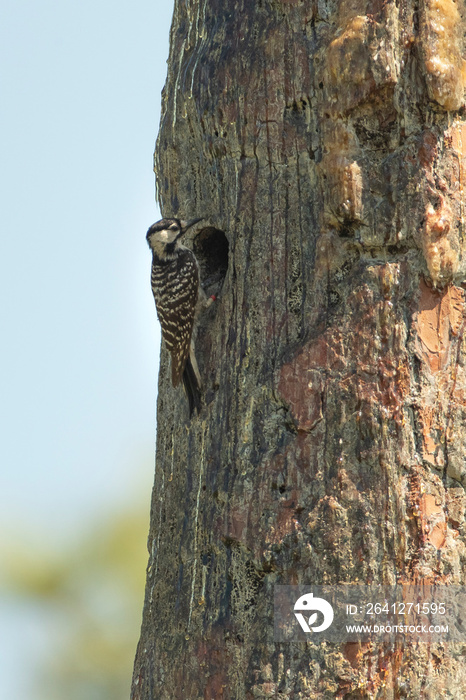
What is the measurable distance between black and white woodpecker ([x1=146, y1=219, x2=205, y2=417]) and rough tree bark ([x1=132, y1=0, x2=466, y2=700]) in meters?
0.13

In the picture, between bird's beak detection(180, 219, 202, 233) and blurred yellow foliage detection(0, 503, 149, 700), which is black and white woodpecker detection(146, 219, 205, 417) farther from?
blurred yellow foliage detection(0, 503, 149, 700)

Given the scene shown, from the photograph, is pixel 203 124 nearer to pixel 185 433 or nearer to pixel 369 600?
pixel 185 433

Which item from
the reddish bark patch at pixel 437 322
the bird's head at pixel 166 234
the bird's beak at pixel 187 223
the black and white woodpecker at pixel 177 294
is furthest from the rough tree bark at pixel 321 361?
the bird's head at pixel 166 234

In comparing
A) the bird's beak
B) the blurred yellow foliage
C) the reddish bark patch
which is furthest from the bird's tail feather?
A: the blurred yellow foliage

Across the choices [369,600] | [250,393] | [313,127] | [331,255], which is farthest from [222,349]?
[369,600]

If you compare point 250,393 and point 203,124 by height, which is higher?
point 203,124

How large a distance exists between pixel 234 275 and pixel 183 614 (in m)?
1.61

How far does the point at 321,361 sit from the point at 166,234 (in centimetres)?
192

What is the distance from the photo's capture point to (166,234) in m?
5.41

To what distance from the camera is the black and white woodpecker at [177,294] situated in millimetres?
4492

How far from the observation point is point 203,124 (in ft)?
15.2

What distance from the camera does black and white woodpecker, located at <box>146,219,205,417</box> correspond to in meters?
4.49

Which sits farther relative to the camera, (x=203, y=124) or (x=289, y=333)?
(x=203, y=124)

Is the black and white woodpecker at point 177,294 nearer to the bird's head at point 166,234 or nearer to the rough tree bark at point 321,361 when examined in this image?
the bird's head at point 166,234
